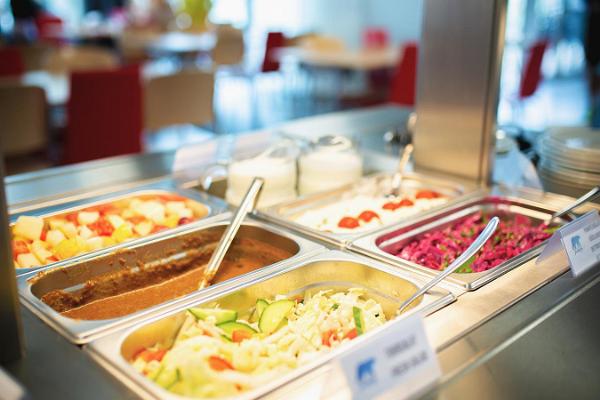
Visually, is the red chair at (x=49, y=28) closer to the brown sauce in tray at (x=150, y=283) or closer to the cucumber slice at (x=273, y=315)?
the brown sauce in tray at (x=150, y=283)

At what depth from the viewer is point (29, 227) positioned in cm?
127

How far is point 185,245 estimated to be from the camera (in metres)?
1.30

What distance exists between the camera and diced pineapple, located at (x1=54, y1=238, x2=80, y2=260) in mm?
1215

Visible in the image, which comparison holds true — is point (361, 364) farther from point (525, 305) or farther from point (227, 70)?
point (227, 70)

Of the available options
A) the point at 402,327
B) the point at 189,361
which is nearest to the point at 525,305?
the point at 402,327

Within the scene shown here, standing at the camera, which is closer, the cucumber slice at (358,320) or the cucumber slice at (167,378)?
the cucumber slice at (167,378)

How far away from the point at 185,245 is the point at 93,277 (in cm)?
20

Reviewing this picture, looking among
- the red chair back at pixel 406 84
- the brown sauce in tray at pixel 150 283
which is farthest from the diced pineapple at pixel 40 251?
the red chair back at pixel 406 84

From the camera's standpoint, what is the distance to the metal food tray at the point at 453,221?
3.45 feet

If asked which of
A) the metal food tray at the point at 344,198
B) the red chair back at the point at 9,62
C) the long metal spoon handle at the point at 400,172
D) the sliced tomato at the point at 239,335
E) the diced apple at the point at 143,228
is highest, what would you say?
the red chair back at the point at 9,62

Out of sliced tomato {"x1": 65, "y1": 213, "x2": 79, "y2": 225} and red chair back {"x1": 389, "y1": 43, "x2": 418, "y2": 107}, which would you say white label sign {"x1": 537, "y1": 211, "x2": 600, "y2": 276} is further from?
red chair back {"x1": 389, "y1": 43, "x2": 418, "y2": 107}

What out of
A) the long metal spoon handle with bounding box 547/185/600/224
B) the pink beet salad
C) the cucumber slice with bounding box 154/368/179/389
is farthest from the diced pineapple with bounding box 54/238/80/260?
the long metal spoon handle with bounding box 547/185/600/224

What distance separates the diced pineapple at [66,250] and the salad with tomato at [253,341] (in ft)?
1.33

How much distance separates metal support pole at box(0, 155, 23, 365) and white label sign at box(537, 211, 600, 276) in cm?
81
